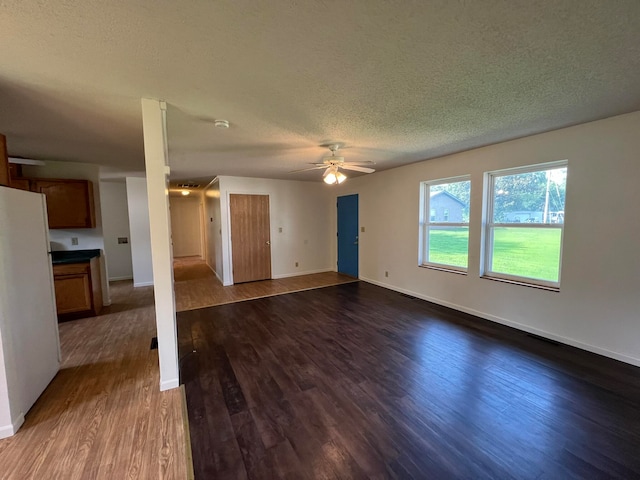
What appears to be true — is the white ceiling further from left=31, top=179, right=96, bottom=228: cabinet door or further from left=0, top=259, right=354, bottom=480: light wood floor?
left=0, top=259, right=354, bottom=480: light wood floor

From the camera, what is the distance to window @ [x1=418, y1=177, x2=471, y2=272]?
425 cm

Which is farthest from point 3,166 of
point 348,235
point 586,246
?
point 348,235

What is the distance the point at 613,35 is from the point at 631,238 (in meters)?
2.15

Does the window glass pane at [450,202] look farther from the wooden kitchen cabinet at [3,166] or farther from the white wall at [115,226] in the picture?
the white wall at [115,226]

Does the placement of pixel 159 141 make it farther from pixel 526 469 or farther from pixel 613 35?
pixel 526 469

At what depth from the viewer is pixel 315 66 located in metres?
1.72

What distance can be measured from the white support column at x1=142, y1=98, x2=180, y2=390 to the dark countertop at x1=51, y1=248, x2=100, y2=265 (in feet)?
8.39

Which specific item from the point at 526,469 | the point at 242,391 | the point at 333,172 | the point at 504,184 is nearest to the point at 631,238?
the point at 504,184

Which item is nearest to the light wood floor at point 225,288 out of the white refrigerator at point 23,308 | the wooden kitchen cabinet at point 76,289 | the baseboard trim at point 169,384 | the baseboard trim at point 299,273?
the baseboard trim at point 299,273

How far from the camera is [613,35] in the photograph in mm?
1450

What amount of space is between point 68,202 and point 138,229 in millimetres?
1886

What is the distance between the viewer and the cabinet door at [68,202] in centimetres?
403

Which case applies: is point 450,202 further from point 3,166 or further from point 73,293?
point 73,293

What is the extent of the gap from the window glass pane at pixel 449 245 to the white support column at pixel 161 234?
403 cm
